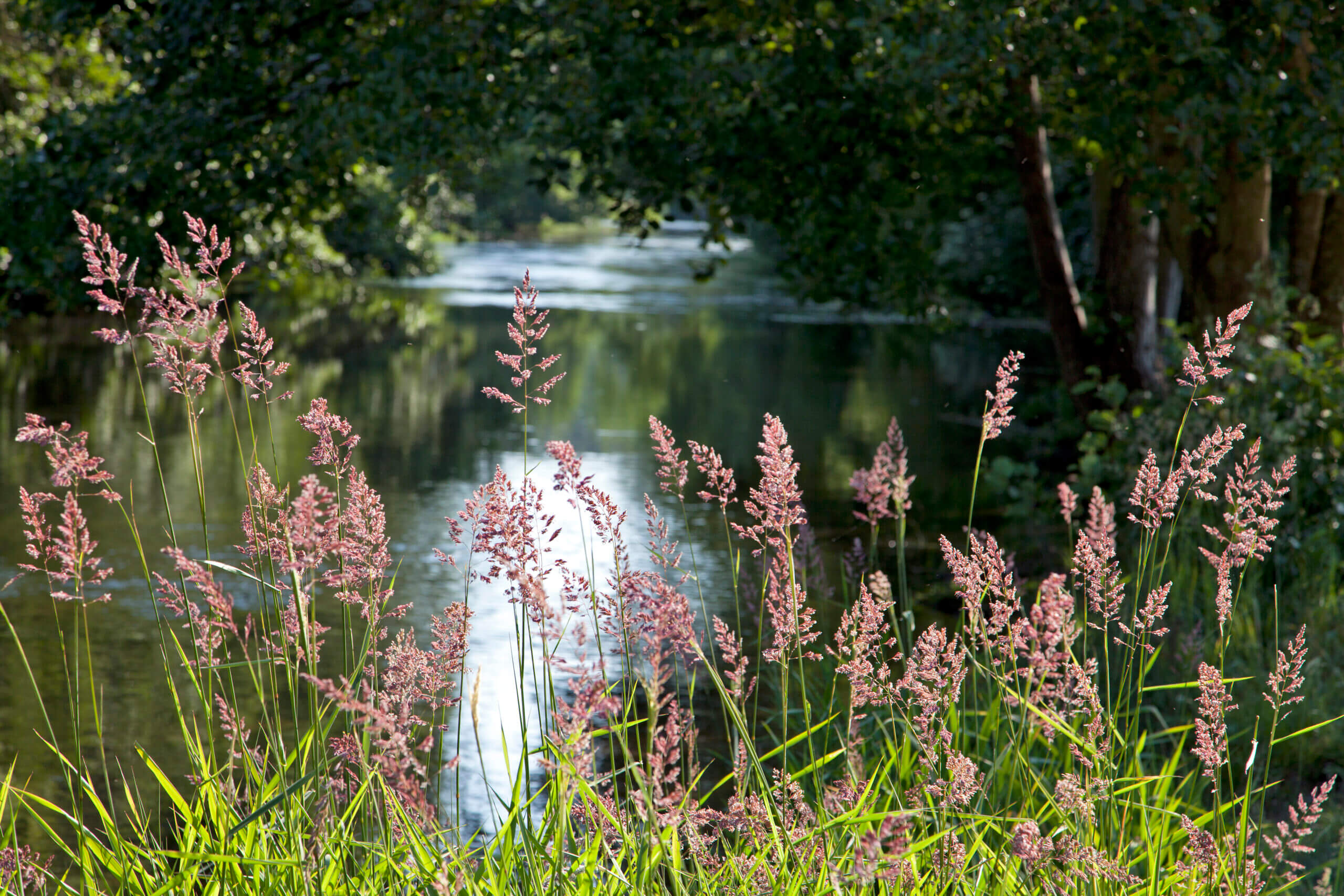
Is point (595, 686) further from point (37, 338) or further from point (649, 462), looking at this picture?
point (37, 338)

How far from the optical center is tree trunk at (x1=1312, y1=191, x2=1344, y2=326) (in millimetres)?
7812

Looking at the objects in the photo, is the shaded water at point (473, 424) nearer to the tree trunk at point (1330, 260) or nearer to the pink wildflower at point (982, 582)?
the pink wildflower at point (982, 582)

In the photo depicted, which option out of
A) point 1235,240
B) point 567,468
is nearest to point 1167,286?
point 1235,240

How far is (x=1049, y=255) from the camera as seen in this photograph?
9.18m

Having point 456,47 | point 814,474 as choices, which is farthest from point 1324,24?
point 814,474

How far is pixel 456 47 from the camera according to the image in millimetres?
6555

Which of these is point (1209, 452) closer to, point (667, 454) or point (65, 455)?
point (667, 454)

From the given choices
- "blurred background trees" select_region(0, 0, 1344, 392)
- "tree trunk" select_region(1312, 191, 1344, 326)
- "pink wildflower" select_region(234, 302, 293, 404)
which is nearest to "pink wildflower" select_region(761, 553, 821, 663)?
"pink wildflower" select_region(234, 302, 293, 404)

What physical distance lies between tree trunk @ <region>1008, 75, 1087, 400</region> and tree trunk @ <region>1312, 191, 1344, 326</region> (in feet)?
5.44

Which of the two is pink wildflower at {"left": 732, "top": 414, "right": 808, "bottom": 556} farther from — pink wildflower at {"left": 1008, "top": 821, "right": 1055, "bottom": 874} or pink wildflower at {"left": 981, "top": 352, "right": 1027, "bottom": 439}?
pink wildflower at {"left": 1008, "top": 821, "right": 1055, "bottom": 874}

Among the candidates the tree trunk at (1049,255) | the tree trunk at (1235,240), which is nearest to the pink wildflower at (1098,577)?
the tree trunk at (1235,240)

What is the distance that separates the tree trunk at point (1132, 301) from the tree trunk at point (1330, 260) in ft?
4.81

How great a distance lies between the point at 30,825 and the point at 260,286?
13.0ft

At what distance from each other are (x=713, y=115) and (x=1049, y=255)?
11.7ft
